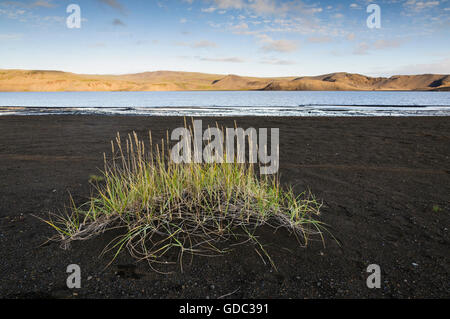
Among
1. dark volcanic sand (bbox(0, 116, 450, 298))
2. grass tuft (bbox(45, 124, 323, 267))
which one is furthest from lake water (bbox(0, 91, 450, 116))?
grass tuft (bbox(45, 124, 323, 267))

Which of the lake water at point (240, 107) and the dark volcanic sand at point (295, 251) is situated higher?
the lake water at point (240, 107)

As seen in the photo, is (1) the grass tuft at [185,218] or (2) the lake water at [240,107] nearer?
(1) the grass tuft at [185,218]

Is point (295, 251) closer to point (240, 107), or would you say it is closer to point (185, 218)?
point (185, 218)

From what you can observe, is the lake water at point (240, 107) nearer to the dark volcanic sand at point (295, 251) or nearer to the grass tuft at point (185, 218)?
the dark volcanic sand at point (295, 251)

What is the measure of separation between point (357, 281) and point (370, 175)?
4.05 meters

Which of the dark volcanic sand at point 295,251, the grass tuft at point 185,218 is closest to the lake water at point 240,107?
the dark volcanic sand at point 295,251

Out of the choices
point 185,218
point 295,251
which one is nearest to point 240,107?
point 185,218

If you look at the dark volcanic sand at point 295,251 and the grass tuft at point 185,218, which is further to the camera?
the grass tuft at point 185,218

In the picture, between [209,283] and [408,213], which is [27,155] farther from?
[408,213]

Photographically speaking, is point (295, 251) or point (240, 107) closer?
point (295, 251)

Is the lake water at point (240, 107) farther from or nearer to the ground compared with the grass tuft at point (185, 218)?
farther from the ground

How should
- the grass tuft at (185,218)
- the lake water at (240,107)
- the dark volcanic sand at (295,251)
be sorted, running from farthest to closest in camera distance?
the lake water at (240,107)
the grass tuft at (185,218)
the dark volcanic sand at (295,251)

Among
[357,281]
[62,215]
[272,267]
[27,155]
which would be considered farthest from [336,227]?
[27,155]

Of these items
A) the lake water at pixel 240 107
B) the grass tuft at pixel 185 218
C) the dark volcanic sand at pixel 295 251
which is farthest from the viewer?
the lake water at pixel 240 107
